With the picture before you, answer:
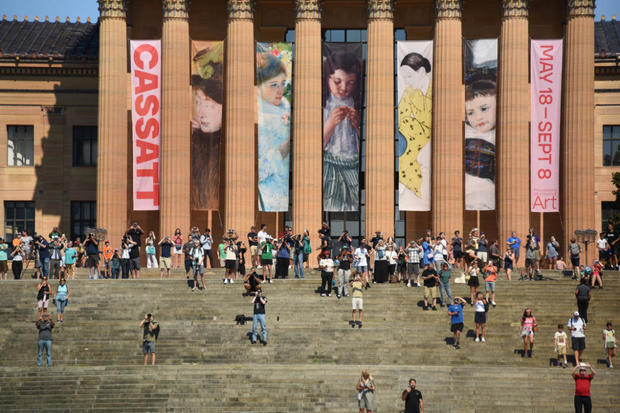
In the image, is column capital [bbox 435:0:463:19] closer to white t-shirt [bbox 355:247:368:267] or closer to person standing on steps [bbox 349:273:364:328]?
white t-shirt [bbox 355:247:368:267]

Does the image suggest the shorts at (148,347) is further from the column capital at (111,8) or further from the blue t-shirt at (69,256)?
the column capital at (111,8)

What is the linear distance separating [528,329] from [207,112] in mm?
24495

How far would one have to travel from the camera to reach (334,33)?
6750 cm

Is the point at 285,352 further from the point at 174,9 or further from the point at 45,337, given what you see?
the point at 174,9

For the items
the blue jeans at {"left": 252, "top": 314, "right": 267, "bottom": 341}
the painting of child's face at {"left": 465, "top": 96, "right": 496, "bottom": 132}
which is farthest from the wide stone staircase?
the painting of child's face at {"left": 465, "top": 96, "right": 496, "bottom": 132}

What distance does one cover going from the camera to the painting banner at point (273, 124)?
61.6m

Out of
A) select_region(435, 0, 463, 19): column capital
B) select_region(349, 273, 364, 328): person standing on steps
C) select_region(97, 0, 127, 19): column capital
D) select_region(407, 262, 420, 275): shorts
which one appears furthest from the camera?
select_region(97, 0, 127, 19): column capital

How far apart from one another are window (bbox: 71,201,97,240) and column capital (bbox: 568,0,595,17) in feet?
95.7

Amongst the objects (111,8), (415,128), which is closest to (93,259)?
Answer: (111,8)

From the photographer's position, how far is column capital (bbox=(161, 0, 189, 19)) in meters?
62.8

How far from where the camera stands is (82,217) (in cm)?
7081

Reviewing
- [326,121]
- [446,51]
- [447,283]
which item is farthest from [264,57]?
[447,283]

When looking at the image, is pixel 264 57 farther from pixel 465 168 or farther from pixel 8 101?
pixel 8 101

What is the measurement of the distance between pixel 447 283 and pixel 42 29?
39.0 m
